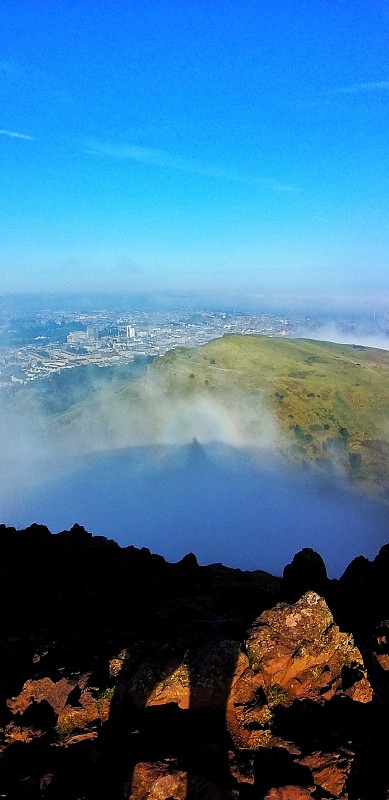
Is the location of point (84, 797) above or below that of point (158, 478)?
above

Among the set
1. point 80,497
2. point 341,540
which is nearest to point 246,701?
point 341,540

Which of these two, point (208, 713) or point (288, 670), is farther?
point (288, 670)

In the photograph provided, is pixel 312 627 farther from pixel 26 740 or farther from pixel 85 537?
pixel 85 537

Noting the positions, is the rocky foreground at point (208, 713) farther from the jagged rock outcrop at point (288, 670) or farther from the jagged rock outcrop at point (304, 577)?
the jagged rock outcrop at point (304, 577)

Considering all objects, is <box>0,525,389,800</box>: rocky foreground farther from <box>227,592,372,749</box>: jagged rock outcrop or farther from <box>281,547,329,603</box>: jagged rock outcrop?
<box>281,547,329,603</box>: jagged rock outcrop

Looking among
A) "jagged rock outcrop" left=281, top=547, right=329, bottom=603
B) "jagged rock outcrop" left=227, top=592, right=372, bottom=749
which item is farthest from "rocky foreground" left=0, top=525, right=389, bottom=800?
"jagged rock outcrop" left=281, top=547, right=329, bottom=603

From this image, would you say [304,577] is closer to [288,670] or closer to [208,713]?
[288,670]

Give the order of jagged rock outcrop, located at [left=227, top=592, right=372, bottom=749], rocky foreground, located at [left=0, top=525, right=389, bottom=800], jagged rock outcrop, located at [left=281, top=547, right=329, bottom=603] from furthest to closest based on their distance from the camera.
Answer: jagged rock outcrop, located at [left=281, top=547, right=329, bottom=603], jagged rock outcrop, located at [left=227, top=592, right=372, bottom=749], rocky foreground, located at [left=0, top=525, right=389, bottom=800]

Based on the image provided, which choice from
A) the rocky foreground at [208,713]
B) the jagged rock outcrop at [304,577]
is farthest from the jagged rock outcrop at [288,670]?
the jagged rock outcrop at [304,577]

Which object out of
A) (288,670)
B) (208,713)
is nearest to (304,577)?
(288,670)

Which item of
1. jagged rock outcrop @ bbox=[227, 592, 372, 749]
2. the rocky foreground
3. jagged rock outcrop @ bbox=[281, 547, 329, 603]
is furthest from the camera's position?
jagged rock outcrop @ bbox=[281, 547, 329, 603]

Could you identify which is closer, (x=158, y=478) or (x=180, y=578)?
(x=180, y=578)
